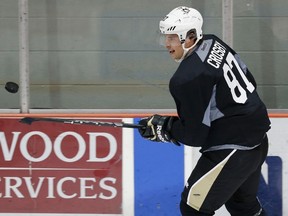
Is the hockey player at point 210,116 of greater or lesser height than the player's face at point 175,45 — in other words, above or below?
below

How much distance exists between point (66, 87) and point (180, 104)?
162 centimetres

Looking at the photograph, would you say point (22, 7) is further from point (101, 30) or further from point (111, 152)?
point (111, 152)

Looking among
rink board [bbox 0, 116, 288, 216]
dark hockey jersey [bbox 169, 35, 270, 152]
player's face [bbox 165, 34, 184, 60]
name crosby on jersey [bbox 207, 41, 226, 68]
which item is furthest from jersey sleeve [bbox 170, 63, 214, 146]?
rink board [bbox 0, 116, 288, 216]

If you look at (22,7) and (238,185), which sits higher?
(22,7)

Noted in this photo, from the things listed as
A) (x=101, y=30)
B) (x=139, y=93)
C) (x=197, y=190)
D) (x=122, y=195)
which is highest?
(x=101, y=30)

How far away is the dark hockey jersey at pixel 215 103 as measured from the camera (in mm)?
3469

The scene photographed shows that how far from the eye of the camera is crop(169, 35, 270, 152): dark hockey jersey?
3469 millimetres

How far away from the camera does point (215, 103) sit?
357 centimetres

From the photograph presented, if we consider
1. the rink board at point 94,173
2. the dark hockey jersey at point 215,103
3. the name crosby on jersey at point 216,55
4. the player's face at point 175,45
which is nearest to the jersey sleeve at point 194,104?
the dark hockey jersey at point 215,103

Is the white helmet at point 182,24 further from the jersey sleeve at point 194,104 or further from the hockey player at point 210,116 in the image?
the jersey sleeve at point 194,104

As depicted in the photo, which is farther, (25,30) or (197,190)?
(25,30)

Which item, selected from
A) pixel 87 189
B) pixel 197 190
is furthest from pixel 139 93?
pixel 197 190

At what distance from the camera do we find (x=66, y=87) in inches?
196

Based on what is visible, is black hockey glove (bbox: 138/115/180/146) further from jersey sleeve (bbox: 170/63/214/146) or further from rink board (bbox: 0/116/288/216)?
rink board (bbox: 0/116/288/216)
